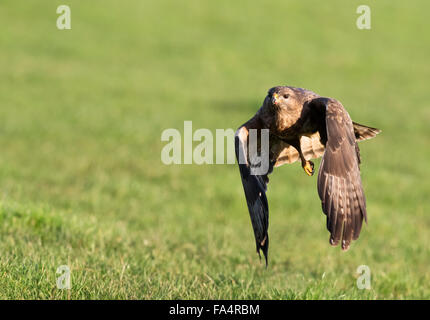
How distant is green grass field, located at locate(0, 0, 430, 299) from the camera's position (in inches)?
230

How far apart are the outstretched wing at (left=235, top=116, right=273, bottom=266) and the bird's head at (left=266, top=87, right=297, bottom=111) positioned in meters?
0.31

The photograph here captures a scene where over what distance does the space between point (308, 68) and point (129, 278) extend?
19.5 metres

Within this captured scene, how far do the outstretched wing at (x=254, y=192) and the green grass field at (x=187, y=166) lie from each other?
0.97 metres

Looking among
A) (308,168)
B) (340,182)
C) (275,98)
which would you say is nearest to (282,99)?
(275,98)

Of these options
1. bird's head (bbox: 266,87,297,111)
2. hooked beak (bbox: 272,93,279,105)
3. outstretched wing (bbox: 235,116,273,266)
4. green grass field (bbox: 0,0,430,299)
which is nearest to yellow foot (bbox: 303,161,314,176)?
outstretched wing (bbox: 235,116,273,266)

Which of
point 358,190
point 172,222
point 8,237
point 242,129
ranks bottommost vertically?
point 172,222

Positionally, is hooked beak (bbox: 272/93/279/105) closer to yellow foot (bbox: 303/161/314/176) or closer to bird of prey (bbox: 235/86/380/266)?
bird of prey (bbox: 235/86/380/266)

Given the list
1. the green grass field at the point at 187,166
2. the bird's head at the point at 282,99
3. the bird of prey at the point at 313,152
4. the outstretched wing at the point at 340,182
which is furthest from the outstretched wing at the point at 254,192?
the green grass field at the point at 187,166

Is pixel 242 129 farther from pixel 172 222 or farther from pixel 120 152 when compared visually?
pixel 120 152

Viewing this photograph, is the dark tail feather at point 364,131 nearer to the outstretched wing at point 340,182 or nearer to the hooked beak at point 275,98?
the outstretched wing at point 340,182

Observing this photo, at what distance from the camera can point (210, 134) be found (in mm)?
14414

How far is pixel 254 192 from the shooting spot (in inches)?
175

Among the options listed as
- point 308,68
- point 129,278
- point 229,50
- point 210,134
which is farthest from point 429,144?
point 129,278
